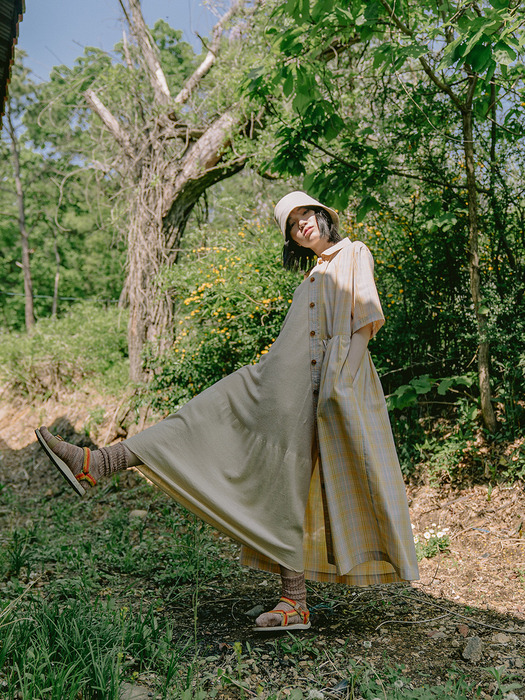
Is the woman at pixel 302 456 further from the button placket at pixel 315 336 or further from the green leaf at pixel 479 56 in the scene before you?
the green leaf at pixel 479 56

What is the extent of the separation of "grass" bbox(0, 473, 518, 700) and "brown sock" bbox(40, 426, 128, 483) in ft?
1.65

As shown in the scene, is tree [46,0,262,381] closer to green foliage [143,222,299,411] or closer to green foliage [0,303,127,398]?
green foliage [143,222,299,411]

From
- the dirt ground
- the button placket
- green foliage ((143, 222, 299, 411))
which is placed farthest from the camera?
green foliage ((143, 222, 299, 411))

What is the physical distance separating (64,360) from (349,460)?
618cm

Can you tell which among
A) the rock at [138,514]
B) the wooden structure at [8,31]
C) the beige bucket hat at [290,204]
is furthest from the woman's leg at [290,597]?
the wooden structure at [8,31]

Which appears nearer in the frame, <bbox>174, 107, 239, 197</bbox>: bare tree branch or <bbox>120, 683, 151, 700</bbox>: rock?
<bbox>120, 683, 151, 700</bbox>: rock

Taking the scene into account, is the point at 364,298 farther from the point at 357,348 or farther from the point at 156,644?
the point at 156,644

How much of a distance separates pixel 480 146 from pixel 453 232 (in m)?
0.70

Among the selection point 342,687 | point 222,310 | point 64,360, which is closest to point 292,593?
point 342,687

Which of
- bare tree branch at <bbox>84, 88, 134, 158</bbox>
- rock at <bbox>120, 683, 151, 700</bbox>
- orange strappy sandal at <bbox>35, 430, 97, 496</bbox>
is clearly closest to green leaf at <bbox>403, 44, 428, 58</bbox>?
orange strappy sandal at <bbox>35, 430, 97, 496</bbox>

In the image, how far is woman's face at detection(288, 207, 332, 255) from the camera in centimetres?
262

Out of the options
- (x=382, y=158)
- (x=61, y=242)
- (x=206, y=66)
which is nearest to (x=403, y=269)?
(x=382, y=158)

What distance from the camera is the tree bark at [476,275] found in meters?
3.64

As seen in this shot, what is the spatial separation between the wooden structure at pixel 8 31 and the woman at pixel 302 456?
5.80ft
